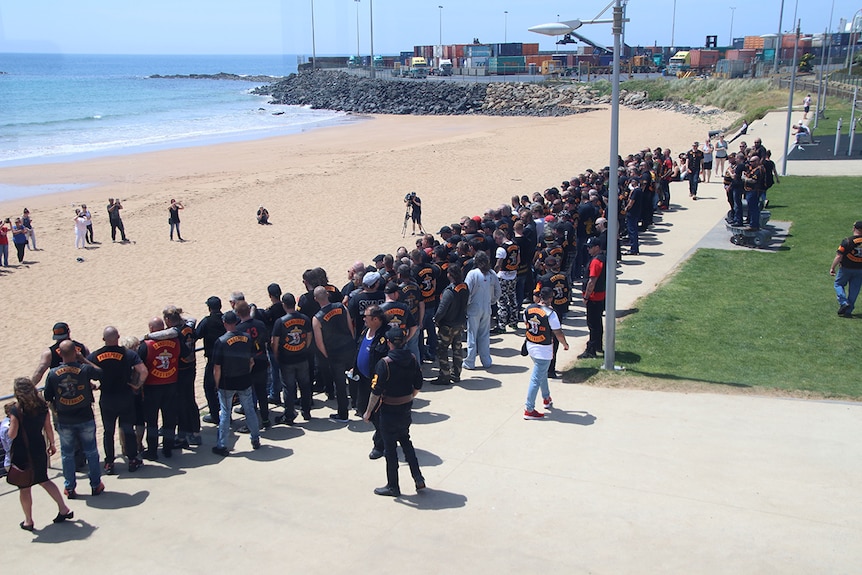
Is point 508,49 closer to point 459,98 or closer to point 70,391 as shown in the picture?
point 459,98

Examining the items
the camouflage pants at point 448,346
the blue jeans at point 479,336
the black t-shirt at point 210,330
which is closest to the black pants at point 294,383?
the black t-shirt at point 210,330

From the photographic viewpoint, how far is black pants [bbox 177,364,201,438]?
Answer: 27.9ft

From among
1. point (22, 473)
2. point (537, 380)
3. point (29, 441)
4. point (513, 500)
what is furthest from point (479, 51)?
point (22, 473)

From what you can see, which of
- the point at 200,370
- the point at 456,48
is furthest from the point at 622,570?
the point at 456,48

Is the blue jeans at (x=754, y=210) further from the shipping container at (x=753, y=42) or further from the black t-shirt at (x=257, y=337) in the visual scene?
the shipping container at (x=753, y=42)

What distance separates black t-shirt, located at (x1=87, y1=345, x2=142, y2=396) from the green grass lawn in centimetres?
581

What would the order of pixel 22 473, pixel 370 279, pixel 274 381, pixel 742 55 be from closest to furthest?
pixel 22 473, pixel 370 279, pixel 274 381, pixel 742 55

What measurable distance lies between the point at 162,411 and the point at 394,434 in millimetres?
2952

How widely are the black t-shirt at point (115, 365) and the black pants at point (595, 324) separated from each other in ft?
19.7

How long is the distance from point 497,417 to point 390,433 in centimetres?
226

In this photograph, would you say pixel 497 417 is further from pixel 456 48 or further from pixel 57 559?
pixel 456 48

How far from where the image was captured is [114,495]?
292 inches

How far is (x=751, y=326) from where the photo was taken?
1162 centimetres

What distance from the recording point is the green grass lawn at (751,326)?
983 cm
